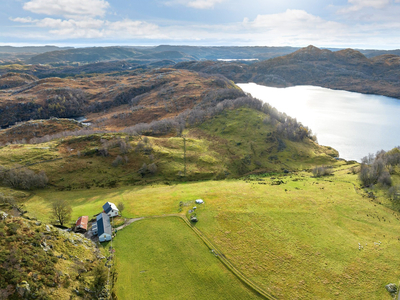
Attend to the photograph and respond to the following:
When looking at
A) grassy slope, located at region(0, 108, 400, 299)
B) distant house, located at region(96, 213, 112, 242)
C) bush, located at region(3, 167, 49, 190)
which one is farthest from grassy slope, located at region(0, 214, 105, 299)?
bush, located at region(3, 167, 49, 190)

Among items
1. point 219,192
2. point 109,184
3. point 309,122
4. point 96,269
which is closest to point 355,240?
point 219,192

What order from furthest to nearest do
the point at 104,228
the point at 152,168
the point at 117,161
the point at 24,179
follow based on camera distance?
the point at 117,161, the point at 152,168, the point at 24,179, the point at 104,228

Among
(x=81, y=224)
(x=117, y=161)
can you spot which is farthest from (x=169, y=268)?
(x=117, y=161)

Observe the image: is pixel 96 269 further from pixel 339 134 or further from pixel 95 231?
pixel 339 134

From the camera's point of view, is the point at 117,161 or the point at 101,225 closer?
the point at 101,225

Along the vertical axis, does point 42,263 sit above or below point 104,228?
above

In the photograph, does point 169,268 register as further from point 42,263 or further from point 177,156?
point 177,156

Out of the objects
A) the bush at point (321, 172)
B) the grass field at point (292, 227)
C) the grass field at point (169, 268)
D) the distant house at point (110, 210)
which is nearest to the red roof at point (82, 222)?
the distant house at point (110, 210)
